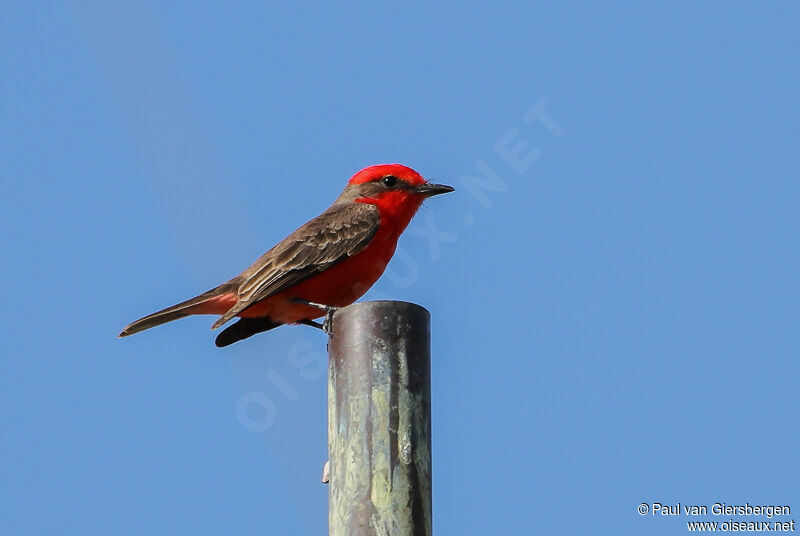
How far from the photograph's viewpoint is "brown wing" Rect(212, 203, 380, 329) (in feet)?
30.1

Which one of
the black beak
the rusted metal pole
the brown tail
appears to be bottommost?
the rusted metal pole

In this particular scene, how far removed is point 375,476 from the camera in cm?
578

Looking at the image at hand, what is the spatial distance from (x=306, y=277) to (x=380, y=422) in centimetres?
353

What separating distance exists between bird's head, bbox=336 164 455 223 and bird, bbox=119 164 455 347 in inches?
5.1

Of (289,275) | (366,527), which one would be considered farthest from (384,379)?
(289,275)

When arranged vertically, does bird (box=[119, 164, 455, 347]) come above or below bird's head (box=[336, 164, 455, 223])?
below

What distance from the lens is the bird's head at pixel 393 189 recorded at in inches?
401

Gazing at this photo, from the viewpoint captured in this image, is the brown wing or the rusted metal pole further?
the brown wing

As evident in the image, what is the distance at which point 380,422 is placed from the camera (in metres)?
5.86

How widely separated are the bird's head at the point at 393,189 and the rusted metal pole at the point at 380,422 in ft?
13.0

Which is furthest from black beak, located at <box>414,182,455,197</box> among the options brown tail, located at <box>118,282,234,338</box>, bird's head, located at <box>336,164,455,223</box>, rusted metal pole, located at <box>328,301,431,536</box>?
rusted metal pole, located at <box>328,301,431,536</box>

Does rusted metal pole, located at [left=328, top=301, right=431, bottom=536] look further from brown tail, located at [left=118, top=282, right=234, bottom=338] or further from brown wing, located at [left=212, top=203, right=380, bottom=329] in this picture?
brown tail, located at [left=118, top=282, right=234, bottom=338]

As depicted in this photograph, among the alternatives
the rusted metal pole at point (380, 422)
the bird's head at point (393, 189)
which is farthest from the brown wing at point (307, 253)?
the rusted metal pole at point (380, 422)

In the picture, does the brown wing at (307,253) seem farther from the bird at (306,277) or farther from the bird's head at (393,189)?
the bird's head at (393,189)
